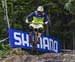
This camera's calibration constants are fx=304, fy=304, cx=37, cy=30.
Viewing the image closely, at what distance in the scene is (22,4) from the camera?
1515 centimetres

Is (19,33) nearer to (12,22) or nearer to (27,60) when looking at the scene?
(27,60)

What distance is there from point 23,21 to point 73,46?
2.78m

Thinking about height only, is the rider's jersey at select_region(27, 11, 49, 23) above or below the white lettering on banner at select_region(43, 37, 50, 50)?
above

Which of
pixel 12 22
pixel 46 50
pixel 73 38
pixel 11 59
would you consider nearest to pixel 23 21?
pixel 12 22

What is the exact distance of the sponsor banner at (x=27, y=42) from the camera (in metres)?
11.5

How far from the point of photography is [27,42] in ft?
38.3

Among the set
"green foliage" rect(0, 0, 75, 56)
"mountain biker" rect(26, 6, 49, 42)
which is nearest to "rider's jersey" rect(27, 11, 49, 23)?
"mountain biker" rect(26, 6, 49, 42)

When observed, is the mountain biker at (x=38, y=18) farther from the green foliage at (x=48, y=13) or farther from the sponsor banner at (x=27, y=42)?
the green foliage at (x=48, y=13)

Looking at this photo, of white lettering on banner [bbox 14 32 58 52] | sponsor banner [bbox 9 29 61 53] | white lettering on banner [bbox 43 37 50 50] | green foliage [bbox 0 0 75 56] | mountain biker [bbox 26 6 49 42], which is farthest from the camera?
green foliage [bbox 0 0 75 56]

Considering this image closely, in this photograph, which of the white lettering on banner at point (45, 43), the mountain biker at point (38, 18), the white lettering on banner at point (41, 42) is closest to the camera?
the mountain biker at point (38, 18)

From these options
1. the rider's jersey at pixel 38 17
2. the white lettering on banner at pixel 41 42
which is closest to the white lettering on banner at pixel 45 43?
the white lettering on banner at pixel 41 42

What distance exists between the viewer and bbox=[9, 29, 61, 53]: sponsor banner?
451 inches

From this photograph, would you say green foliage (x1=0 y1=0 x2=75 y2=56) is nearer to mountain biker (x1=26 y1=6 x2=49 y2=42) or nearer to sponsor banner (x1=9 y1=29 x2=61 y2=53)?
sponsor banner (x1=9 y1=29 x2=61 y2=53)

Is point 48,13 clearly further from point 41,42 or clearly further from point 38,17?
point 38,17
